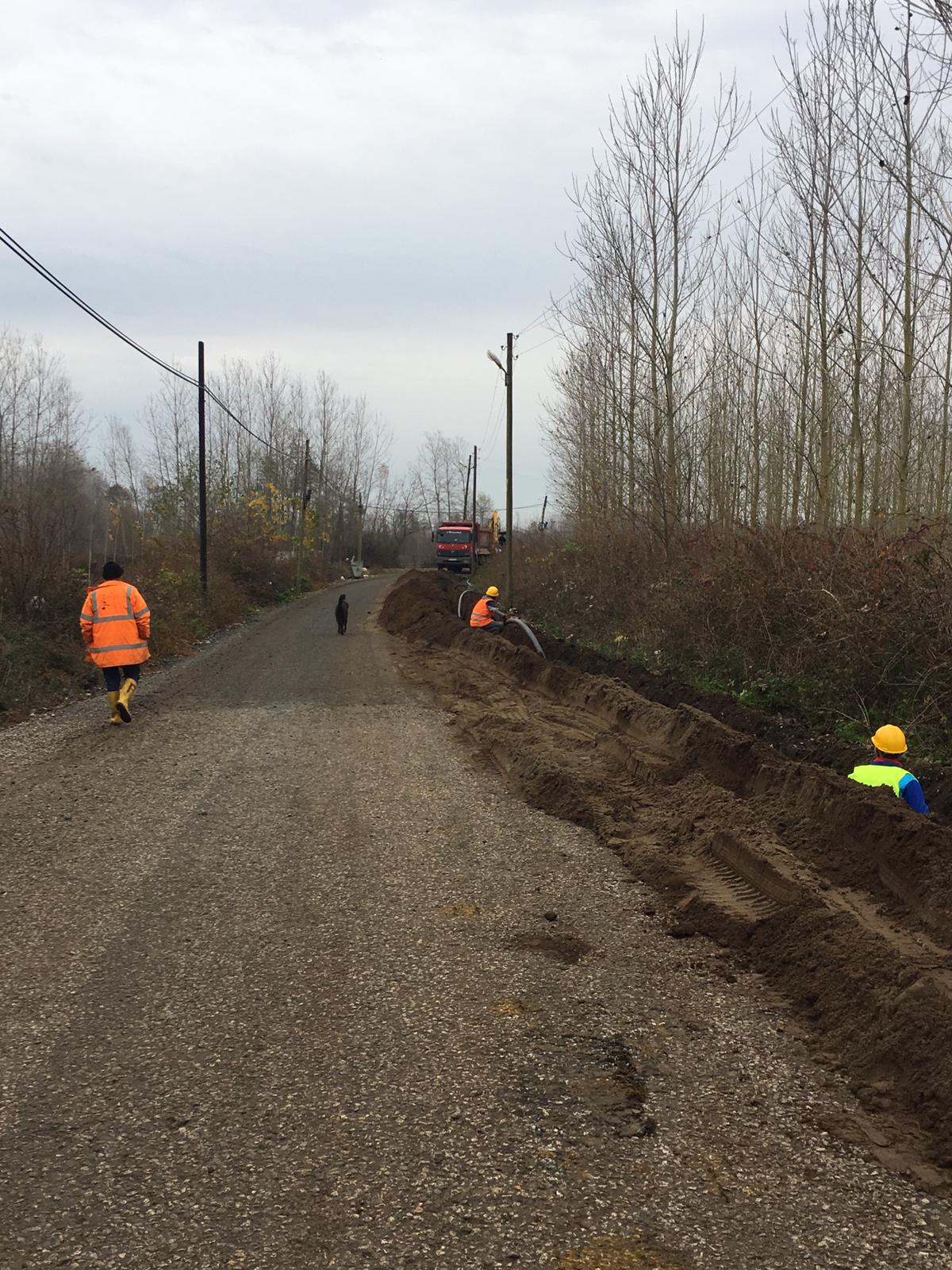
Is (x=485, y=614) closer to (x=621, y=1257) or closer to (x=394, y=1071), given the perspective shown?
(x=394, y=1071)

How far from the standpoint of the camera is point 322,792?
873 centimetres

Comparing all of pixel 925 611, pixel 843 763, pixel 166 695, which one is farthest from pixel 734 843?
Answer: pixel 166 695

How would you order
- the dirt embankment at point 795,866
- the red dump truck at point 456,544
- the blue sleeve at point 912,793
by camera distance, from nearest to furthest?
the dirt embankment at point 795,866
the blue sleeve at point 912,793
the red dump truck at point 456,544

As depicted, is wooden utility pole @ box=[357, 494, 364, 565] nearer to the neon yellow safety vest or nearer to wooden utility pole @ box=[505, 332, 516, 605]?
wooden utility pole @ box=[505, 332, 516, 605]

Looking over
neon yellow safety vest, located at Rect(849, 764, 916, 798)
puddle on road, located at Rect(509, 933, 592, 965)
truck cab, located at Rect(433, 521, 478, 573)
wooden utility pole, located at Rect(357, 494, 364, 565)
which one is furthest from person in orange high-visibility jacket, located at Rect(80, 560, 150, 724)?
wooden utility pole, located at Rect(357, 494, 364, 565)

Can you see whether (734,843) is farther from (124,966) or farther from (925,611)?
(925,611)

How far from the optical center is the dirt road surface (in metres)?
2.96

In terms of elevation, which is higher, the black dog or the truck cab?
the truck cab

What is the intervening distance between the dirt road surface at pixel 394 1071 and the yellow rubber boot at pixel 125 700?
4.32 metres

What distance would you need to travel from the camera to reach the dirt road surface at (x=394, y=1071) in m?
2.96

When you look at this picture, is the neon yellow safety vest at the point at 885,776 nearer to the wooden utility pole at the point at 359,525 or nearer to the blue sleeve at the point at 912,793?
the blue sleeve at the point at 912,793

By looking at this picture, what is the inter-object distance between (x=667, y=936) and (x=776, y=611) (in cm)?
801

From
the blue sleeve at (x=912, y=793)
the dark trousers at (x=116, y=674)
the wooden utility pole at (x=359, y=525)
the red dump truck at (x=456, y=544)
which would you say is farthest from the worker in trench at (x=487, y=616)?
the wooden utility pole at (x=359, y=525)

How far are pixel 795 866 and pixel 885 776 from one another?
1365 mm
